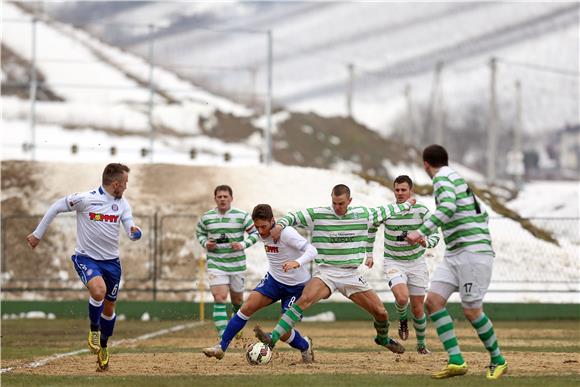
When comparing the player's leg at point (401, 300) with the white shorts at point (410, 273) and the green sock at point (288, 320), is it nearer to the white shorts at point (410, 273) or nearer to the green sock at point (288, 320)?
the white shorts at point (410, 273)

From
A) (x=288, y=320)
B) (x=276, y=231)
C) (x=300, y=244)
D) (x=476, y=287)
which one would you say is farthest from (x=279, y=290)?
(x=476, y=287)

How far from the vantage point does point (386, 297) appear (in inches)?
1249

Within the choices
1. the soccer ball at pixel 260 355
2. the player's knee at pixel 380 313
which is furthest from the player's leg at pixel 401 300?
the soccer ball at pixel 260 355

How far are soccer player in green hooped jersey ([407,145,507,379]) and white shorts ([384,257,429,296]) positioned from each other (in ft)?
15.1

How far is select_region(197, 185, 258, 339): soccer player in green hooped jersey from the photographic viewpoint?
19.5m

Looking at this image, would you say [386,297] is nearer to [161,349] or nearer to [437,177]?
[161,349]

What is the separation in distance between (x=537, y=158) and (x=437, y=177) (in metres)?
122

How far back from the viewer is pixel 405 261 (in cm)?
1859

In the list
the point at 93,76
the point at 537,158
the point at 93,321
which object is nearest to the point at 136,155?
the point at 93,76

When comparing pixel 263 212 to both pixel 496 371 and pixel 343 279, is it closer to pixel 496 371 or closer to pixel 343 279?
pixel 343 279

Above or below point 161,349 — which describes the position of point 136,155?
above

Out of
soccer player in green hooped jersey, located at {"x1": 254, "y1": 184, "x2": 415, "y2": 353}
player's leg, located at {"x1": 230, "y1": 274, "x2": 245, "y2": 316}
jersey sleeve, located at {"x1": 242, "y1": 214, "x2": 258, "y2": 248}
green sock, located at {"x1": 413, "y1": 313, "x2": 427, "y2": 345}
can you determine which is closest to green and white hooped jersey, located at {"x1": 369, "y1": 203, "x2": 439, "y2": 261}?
green sock, located at {"x1": 413, "y1": 313, "x2": 427, "y2": 345}

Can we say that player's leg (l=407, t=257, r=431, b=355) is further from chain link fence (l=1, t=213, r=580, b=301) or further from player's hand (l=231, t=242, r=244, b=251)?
chain link fence (l=1, t=213, r=580, b=301)

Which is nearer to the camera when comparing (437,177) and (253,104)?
(437,177)
